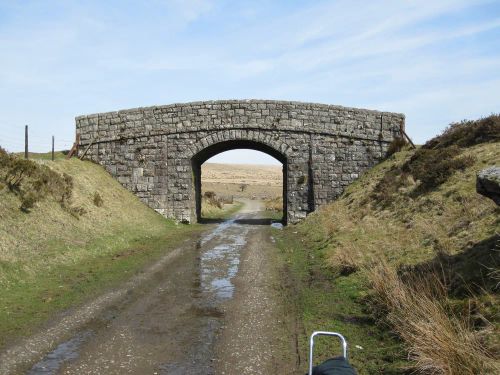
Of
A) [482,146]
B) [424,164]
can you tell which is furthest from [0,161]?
[482,146]

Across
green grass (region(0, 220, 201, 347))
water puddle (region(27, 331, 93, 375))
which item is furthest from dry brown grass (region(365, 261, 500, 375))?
green grass (region(0, 220, 201, 347))

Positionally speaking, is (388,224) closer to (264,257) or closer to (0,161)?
(264,257)

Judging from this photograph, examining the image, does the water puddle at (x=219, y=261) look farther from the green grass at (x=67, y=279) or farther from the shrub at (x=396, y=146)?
the shrub at (x=396, y=146)

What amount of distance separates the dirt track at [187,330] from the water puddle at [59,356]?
0.01 m

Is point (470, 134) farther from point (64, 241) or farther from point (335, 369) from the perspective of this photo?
point (335, 369)

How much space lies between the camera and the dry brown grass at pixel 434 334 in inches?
197

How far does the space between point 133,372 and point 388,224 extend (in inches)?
452

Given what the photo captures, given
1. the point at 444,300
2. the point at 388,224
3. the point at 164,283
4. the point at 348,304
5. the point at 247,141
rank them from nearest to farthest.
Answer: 1. the point at 444,300
2. the point at 348,304
3. the point at 164,283
4. the point at 388,224
5. the point at 247,141

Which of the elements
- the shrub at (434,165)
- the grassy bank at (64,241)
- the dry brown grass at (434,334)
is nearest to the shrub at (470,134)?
the shrub at (434,165)

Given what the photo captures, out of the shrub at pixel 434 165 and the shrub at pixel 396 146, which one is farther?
the shrub at pixel 396 146

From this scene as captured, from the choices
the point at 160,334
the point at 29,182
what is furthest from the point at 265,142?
the point at 160,334

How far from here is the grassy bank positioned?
30.9ft

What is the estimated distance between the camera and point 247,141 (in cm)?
2688

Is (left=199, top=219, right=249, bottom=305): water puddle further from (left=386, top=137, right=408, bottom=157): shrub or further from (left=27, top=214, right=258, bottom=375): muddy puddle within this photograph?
(left=386, top=137, right=408, bottom=157): shrub
